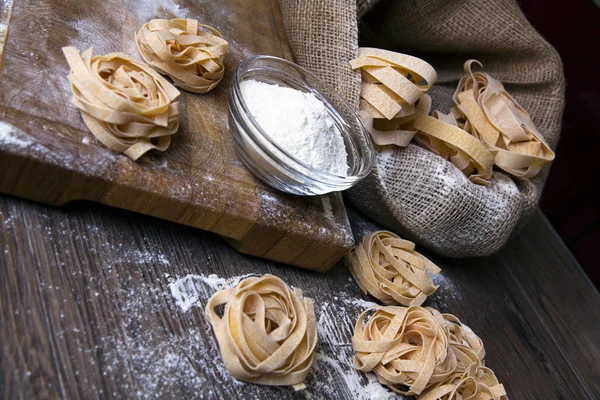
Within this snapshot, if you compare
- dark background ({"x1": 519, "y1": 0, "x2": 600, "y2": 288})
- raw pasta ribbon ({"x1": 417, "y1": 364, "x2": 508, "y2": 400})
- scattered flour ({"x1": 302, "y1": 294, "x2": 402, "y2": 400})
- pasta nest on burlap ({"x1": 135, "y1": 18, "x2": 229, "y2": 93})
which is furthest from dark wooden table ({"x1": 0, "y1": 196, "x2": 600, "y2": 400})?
dark background ({"x1": 519, "y1": 0, "x2": 600, "y2": 288})

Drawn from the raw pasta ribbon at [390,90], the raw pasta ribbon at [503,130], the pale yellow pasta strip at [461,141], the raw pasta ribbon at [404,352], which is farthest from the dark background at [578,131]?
the raw pasta ribbon at [404,352]

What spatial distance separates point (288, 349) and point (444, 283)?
0.77 metres

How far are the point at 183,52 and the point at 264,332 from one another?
66cm

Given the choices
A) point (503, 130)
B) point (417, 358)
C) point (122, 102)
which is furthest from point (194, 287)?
point (503, 130)

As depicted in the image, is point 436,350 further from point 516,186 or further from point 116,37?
point 116,37

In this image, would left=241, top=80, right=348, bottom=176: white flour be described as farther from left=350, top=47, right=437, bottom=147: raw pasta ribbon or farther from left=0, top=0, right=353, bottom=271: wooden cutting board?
left=350, top=47, right=437, bottom=147: raw pasta ribbon

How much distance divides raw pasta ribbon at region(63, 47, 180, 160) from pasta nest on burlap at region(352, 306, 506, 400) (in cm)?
62

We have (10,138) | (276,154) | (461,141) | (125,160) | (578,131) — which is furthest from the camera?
(578,131)

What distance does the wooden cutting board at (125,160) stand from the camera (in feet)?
3.49

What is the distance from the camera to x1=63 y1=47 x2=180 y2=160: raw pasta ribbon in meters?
1.11

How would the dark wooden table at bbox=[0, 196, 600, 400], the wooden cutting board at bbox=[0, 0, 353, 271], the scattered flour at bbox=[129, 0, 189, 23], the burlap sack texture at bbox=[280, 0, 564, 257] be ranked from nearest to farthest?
1. the dark wooden table at bbox=[0, 196, 600, 400]
2. the wooden cutting board at bbox=[0, 0, 353, 271]
3. the scattered flour at bbox=[129, 0, 189, 23]
4. the burlap sack texture at bbox=[280, 0, 564, 257]

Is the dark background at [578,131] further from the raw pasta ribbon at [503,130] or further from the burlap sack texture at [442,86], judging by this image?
the raw pasta ribbon at [503,130]

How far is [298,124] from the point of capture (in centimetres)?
131

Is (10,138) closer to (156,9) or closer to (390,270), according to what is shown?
(156,9)
